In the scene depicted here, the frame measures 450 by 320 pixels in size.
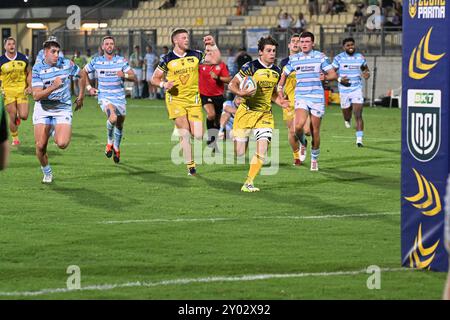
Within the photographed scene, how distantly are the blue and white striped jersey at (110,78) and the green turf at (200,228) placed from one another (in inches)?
47.2

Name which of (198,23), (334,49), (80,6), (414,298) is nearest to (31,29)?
(80,6)

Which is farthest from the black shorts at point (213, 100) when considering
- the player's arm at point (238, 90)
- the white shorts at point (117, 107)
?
the player's arm at point (238, 90)

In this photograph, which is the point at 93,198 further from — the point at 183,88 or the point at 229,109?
the point at 229,109

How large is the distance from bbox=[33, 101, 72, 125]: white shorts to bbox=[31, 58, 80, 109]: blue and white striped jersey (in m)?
0.06

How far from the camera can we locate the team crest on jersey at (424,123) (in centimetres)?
979

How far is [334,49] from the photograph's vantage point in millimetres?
42344

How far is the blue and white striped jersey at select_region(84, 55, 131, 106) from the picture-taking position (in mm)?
21688

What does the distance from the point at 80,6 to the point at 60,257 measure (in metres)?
46.8

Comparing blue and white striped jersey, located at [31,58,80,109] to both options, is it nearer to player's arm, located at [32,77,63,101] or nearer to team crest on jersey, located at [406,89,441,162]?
player's arm, located at [32,77,63,101]

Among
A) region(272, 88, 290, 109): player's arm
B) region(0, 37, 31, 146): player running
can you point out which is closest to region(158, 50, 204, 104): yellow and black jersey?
region(272, 88, 290, 109): player's arm

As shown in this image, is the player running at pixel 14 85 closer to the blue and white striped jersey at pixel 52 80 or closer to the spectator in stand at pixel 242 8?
the blue and white striped jersey at pixel 52 80

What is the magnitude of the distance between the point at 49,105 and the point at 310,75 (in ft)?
15.7

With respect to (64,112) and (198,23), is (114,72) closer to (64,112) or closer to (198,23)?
(64,112)

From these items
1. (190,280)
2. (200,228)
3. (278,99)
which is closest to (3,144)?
(190,280)
